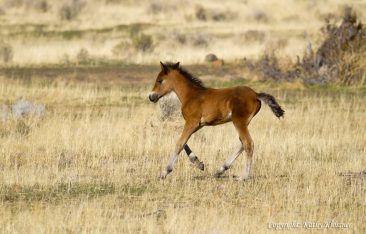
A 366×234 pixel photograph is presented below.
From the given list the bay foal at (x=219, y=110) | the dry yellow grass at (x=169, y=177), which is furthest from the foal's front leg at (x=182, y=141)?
the dry yellow grass at (x=169, y=177)

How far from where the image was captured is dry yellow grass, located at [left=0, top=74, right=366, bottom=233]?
9219 millimetres

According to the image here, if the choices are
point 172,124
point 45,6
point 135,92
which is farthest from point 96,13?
point 172,124

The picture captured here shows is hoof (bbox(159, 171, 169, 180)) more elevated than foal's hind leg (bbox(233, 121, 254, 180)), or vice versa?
foal's hind leg (bbox(233, 121, 254, 180))

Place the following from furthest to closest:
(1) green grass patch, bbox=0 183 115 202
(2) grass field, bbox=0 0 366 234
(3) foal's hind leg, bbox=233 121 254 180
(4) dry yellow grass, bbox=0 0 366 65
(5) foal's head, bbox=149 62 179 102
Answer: (4) dry yellow grass, bbox=0 0 366 65
(5) foal's head, bbox=149 62 179 102
(3) foal's hind leg, bbox=233 121 254 180
(1) green grass patch, bbox=0 183 115 202
(2) grass field, bbox=0 0 366 234

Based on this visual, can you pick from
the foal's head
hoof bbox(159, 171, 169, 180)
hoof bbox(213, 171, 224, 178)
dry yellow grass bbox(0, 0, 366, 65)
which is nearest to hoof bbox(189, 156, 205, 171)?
hoof bbox(213, 171, 224, 178)

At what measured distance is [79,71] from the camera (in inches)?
1141

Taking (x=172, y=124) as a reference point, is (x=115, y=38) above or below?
above

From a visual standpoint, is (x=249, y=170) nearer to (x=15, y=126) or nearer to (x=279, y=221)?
(x=279, y=221)

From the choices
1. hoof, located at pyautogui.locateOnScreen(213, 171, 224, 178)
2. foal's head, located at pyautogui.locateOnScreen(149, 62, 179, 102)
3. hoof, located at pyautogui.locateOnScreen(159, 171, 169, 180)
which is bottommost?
hoof, located at pyautogui.locateOnScreen(159, 171, 169, 180)

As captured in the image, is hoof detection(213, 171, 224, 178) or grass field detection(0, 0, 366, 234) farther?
hoof detection(213, 171, 224, 178)

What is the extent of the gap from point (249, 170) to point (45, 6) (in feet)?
161

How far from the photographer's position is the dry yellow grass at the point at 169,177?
922 cm

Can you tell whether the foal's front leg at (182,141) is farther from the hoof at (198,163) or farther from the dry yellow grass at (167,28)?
the dry yellow grass at (167,28)

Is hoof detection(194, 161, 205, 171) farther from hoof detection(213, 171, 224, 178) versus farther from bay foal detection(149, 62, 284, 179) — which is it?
hoof detection(213, 171, 224, 178)
